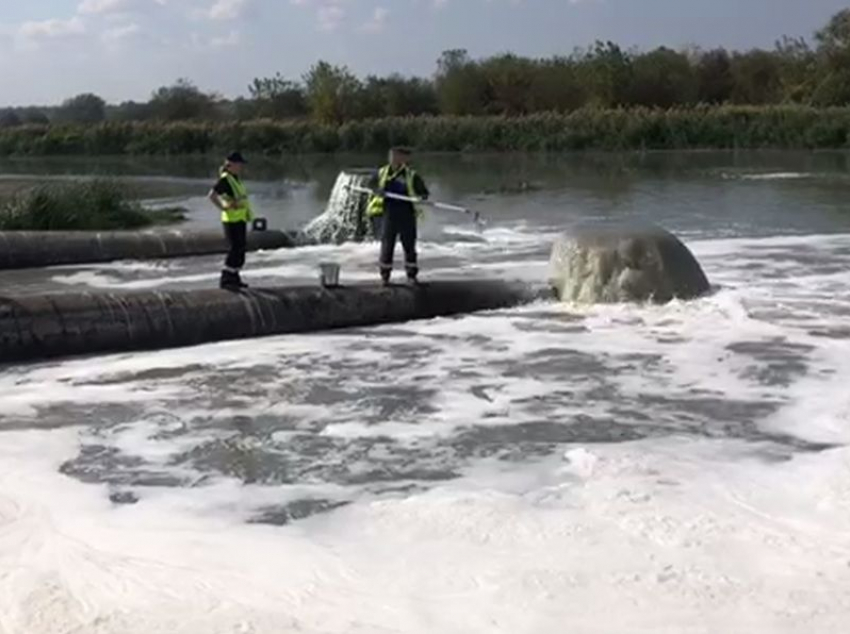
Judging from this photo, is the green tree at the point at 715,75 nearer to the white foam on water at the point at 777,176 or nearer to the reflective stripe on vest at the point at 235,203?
the white foam on water at the point at 777,176

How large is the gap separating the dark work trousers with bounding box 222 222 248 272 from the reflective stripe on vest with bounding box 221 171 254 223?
0.06 m

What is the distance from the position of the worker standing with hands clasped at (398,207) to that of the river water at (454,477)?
2.88 ft

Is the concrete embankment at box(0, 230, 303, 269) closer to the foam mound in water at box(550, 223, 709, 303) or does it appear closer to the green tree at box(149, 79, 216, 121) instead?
the foam mound in water at box(550, 223, 709, 303)

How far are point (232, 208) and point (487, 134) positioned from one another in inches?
1515

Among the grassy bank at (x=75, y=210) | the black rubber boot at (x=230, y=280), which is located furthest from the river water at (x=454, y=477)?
the grassy bank at (x=75, y=210)

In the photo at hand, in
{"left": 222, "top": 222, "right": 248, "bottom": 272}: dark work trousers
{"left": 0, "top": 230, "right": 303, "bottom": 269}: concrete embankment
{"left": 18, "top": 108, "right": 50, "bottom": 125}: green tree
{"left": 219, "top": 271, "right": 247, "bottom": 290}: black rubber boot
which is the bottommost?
{"left": 0, "top": 230, "right": 303, "bottom": 269}: concrete embankment

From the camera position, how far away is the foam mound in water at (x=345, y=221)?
1969cm

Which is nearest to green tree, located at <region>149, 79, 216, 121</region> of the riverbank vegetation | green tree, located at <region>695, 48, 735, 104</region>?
the riverbank vegetation

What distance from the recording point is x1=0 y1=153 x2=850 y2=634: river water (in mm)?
5344

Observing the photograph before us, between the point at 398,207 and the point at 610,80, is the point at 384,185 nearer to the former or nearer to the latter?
the point at 398,207

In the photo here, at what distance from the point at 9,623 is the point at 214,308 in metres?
6.21

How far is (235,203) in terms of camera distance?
1157 centimetres

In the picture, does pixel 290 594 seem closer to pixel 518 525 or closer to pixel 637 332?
pixel 518 525

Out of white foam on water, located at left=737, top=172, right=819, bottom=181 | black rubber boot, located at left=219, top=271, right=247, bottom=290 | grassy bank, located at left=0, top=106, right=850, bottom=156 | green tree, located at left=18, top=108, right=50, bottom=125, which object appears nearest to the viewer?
black rubber boot, located at left=219, top=271, right=247, bottom=290
